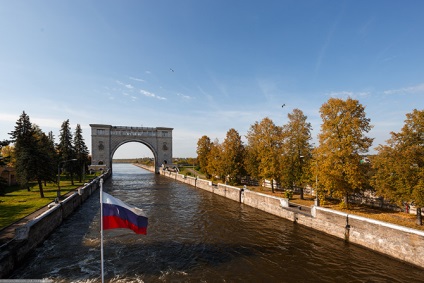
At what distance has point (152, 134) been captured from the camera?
8456cm

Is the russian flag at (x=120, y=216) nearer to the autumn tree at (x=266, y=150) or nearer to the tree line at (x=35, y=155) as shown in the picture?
the tree line at (x=35, y=155)

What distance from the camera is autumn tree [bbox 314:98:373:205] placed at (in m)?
20.5

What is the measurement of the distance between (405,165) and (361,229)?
6096 mm

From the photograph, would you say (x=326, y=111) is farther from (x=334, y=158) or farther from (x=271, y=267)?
(x=271, y=267)

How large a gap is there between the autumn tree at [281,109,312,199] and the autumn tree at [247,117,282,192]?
173 cm

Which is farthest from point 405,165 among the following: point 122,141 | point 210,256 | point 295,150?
point 122,141

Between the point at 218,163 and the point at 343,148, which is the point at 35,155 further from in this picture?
the point at 343,148

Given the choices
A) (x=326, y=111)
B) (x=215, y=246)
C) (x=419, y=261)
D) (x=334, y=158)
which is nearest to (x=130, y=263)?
(x=215, y=246)

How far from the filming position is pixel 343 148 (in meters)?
21.2

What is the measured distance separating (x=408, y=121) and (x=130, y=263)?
71.9 ft

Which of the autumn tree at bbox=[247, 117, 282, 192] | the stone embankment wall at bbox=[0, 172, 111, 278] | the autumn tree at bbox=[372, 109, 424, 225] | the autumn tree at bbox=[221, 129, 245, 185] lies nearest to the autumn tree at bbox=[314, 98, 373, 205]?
the autumn tree at bbox=[372, 109, 424, 225]

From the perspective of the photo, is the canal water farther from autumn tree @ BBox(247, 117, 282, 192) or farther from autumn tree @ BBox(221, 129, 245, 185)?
autumn tree @ BBox(221, 129, 245, 185)

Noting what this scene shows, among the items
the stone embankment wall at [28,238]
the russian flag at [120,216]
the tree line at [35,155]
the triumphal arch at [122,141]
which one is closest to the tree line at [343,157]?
the russian flag at [120,216]

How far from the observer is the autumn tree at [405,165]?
16.4 metres
